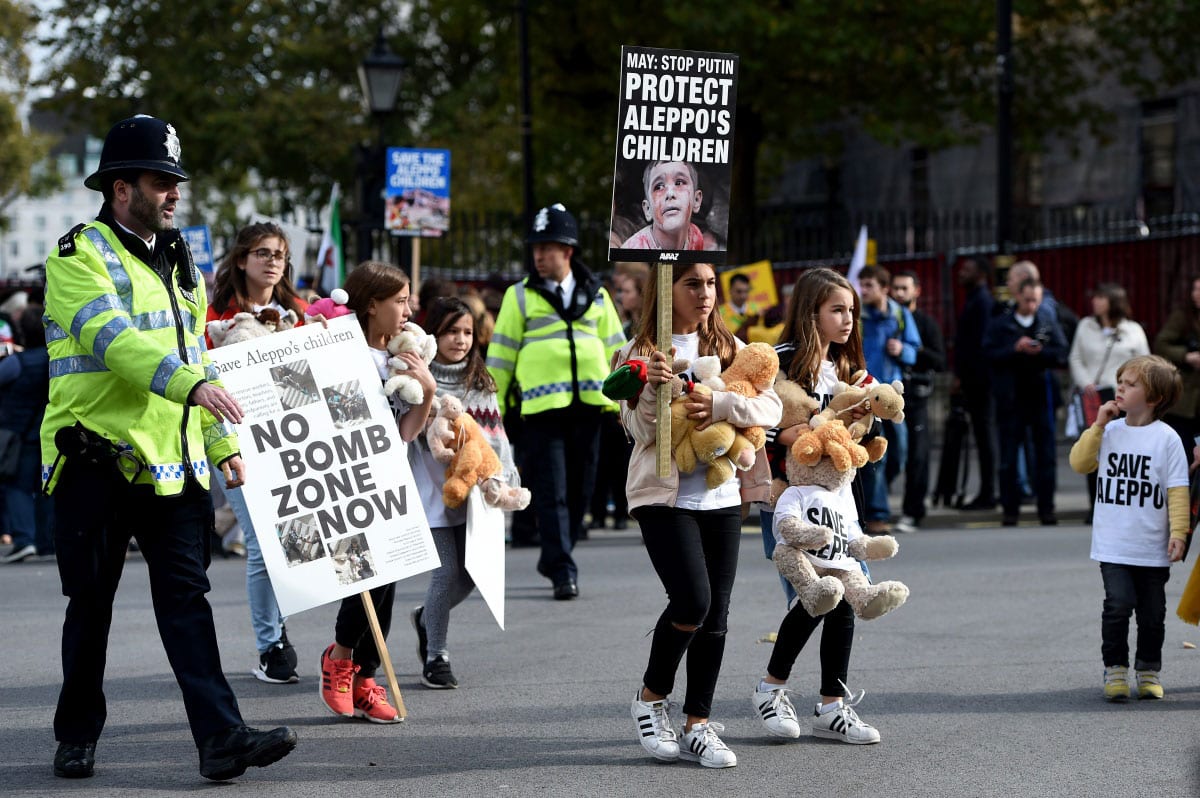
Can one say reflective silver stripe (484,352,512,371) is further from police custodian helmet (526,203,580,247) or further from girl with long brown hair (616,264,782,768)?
girl with long brown hair (616,264,782,768)

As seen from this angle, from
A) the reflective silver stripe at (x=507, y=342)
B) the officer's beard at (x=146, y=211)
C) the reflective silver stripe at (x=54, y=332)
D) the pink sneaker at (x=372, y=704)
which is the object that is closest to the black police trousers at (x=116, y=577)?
the reflective silver stripe at (x=54, y=332)

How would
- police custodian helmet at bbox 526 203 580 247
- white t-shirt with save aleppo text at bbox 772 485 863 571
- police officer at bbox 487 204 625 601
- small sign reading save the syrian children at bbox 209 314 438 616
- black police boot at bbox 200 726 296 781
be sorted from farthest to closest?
police officer at bbox 487 204 625 601 < police custodian helmet at bbox 526 203 580 247 < small sign reading save the syrian children at bbox 209 314 438 616 < white t-shirt with save aleppo text at bbox 772 485 863 571 < black police boot at bbox 200 726 296 781

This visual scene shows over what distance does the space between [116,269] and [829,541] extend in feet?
8.27

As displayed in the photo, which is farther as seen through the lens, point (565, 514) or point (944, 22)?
point (944, 22)

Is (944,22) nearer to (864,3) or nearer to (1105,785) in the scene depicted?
(864,3)

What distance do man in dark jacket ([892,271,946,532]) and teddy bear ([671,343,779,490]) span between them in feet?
23.9

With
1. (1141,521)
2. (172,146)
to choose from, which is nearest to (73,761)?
(172,146)

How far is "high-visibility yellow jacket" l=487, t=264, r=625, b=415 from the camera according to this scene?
31.6 ft

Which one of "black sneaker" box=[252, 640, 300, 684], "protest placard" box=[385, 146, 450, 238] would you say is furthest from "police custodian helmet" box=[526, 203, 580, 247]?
"protest placard" box=[385, 146, 450, 238]

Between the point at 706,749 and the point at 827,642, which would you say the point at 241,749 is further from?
the point at 827,642

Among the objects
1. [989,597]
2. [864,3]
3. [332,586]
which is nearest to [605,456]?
[989,597]

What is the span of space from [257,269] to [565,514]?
2.86 meters

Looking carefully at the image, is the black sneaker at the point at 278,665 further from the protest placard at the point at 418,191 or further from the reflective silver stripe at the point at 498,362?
the protest placard at the point at 418,191

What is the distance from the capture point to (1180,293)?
1950cm
